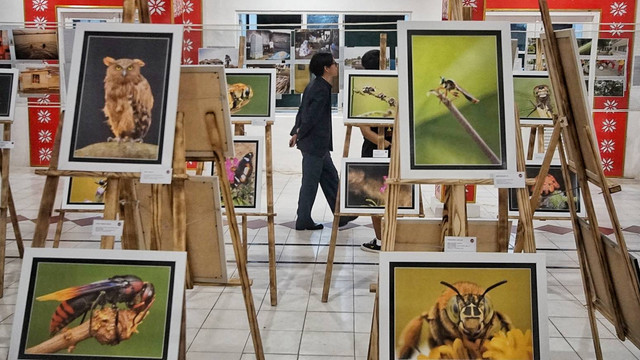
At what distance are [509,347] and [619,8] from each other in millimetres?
7713

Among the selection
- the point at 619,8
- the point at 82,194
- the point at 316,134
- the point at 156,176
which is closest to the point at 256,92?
the point at 316,134

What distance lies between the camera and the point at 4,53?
643cm

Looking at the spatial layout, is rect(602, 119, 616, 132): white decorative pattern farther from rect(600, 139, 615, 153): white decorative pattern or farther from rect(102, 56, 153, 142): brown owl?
rect(102, 56, 153, 142): brown owl

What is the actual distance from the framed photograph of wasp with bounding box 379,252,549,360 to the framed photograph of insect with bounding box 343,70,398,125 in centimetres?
247

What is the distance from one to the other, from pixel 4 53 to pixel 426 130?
5.16 metres

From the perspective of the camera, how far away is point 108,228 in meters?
2.51

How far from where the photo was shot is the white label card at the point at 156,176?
2459 mm

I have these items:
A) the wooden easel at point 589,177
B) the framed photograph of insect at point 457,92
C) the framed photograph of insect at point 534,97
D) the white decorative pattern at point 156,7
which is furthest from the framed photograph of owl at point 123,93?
the white decorative pattern at point 156,7

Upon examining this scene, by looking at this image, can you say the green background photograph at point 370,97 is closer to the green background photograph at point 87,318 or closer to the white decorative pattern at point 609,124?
the green background photograph at point 87,318

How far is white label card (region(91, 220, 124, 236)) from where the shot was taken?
2.50 metres

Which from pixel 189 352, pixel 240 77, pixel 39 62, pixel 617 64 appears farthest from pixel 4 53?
pixel 617 64

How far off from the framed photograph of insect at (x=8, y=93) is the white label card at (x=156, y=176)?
7.72 feet

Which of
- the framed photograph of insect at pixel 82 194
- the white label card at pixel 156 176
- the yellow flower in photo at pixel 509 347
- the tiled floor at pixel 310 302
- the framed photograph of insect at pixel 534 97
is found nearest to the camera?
the yellow flower in photo at pixel 509 347

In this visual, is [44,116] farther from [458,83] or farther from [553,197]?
[458,83]
